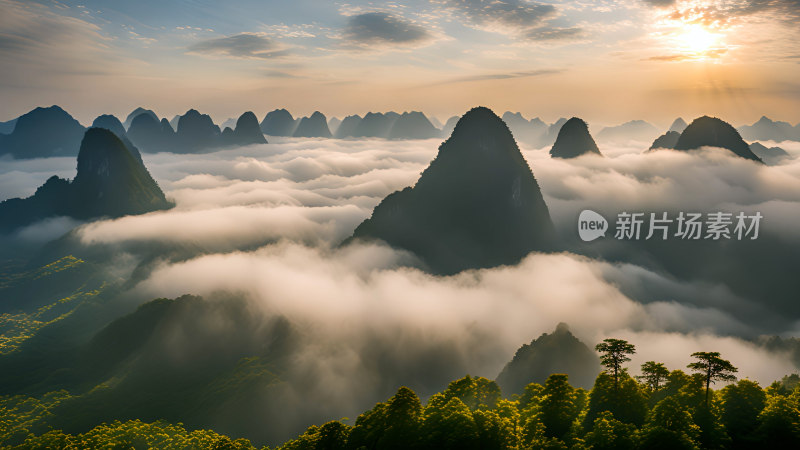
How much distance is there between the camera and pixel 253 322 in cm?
10631

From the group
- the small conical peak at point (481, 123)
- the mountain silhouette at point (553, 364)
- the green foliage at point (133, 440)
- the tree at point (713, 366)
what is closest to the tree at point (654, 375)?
the tree at point (713, 366)

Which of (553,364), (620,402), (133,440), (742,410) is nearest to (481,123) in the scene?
(553,364)

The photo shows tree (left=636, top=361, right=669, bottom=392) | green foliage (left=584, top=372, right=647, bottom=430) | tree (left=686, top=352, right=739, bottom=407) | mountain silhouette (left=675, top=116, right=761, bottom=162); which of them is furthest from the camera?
mountain silhouette (left=675, top=116, right=761, bottom=162)

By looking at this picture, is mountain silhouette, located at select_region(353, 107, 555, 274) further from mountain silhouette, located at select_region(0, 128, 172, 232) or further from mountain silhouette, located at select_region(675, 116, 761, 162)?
mountain silhouette, located at select_region(675, 116, 761, 162)

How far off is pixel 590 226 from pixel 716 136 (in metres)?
81.3

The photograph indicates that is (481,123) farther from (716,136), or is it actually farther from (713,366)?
(716,136)

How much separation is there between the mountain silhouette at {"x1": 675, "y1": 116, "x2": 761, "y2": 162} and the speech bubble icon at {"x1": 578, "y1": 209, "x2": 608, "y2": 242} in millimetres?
64159

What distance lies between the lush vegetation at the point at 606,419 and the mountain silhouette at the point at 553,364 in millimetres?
22565

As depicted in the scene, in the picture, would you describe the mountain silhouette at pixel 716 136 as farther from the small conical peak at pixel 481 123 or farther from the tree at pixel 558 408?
the tree at pixel 558 408

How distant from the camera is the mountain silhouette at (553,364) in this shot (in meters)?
57.4

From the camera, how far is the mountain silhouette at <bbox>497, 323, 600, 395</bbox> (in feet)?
188

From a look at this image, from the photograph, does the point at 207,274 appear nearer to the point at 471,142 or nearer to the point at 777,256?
the point at 471,142

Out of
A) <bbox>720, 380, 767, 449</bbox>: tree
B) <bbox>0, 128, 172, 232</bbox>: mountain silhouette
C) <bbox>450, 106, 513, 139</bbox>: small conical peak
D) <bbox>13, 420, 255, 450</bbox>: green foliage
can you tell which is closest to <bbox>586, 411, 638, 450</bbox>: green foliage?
<bbox>720, 380, 767, 449</bbox>: tree

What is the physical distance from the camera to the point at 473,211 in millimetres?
111500
